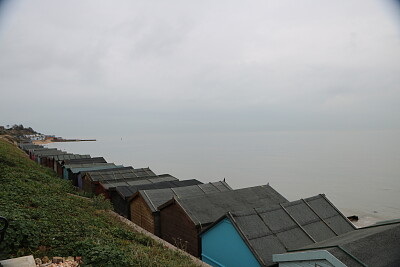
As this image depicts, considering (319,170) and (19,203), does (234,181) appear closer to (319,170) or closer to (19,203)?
(319,170)

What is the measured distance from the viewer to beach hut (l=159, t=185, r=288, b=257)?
13.1 meters

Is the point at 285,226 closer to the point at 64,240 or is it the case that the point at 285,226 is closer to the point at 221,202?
the point at 221,202

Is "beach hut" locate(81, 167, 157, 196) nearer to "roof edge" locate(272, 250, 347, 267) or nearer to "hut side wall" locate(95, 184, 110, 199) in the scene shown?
"hut side wall" locate(95, 184, 110, 199)

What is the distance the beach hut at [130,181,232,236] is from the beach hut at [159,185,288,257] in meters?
0.59

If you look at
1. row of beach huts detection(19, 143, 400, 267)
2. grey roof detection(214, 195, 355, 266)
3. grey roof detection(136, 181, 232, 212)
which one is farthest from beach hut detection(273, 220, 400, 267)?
grey roof detection(136, 181, 232, 212)

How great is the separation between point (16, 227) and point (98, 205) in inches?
359

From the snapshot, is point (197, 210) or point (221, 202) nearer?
point (197, 210)

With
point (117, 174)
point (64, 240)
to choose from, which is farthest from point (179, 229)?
point (117, 174)

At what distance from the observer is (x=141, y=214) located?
1736 cm

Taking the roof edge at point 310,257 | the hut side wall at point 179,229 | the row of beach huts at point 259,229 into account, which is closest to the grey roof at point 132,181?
the row of beach huts at point 259,229

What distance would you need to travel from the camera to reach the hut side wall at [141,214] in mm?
16195

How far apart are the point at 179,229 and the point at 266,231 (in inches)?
206

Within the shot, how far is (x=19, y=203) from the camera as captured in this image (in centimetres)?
1166

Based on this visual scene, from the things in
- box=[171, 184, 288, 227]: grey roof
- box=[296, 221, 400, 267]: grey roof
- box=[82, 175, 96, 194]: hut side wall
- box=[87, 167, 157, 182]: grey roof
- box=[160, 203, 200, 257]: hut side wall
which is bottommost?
box=[160, 203, 200, 257]: hut side wall
